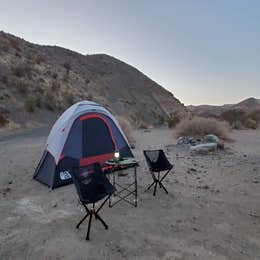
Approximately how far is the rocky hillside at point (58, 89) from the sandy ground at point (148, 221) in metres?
10.7

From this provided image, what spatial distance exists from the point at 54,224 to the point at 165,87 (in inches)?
1970

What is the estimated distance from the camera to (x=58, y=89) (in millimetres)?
21406

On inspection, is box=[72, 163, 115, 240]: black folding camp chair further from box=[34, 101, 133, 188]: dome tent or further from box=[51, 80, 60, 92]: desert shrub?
box=[51, 80, 60, 92]: desert shrub

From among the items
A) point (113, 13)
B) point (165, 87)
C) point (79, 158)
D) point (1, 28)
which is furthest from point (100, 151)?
point (165, 87)

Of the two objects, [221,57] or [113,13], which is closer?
[113,13]

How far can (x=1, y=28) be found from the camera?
3117 centimetres

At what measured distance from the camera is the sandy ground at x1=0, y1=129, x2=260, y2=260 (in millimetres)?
2670

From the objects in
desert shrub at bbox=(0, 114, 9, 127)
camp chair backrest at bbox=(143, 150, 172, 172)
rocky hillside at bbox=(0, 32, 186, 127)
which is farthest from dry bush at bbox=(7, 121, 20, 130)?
camp chair backrest at bbox=(143, 150, 172, 172)

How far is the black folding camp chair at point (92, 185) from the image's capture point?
3141mm

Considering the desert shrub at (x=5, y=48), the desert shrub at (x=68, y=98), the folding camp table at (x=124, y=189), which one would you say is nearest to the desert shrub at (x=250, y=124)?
the desert shrub at (x=68, y=98)

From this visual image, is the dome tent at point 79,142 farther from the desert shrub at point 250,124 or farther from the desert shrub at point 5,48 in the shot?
the desert shrub at point 5,48

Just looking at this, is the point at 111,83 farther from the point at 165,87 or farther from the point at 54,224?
the point at 54,224

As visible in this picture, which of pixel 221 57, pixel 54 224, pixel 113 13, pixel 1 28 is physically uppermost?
pixel 1 28

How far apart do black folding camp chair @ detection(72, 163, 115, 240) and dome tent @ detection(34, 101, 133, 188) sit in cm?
137
